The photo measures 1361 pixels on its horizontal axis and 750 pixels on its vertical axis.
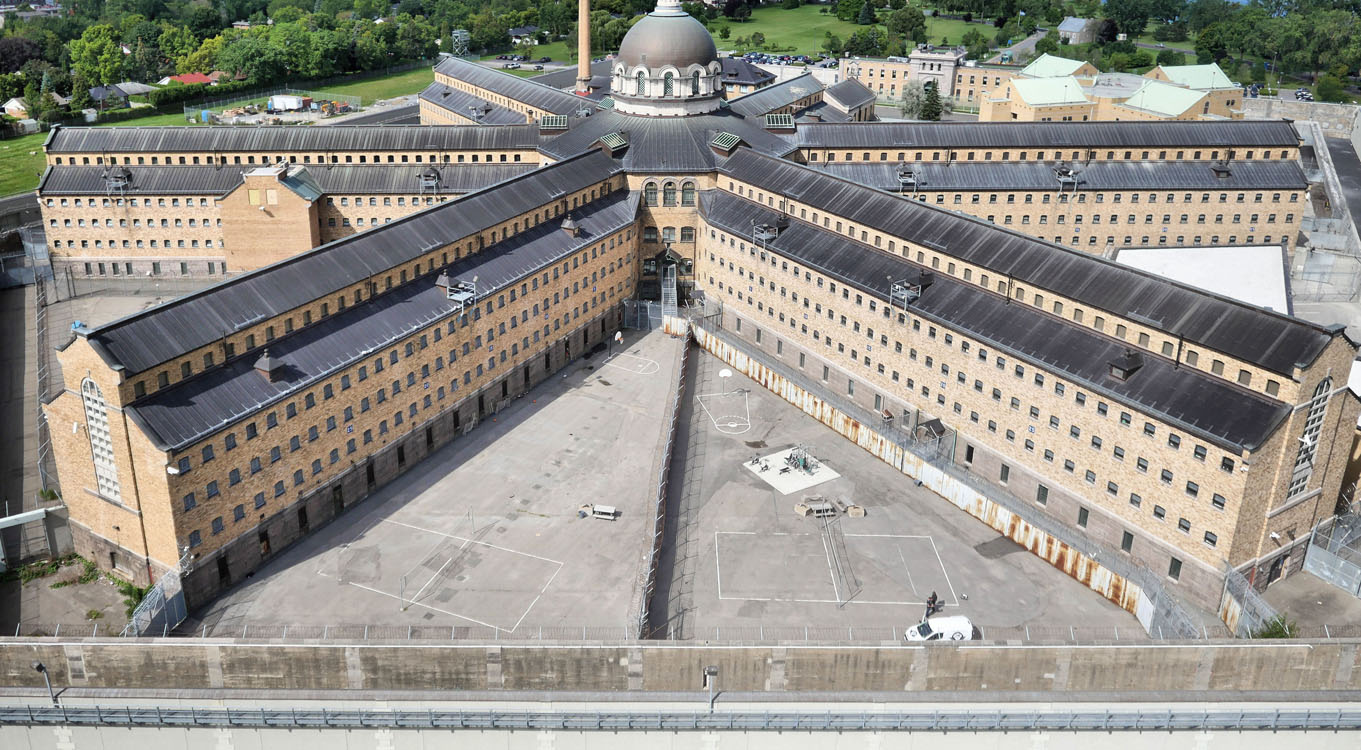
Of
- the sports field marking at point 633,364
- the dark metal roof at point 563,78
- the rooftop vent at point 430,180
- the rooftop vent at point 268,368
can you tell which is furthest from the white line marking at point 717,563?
the dark metal roof at point 563,78

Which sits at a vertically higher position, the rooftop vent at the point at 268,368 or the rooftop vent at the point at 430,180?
the rooftop vent at the point at 430,180

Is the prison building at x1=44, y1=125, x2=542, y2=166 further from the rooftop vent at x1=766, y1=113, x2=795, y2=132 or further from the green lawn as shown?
the green lawn

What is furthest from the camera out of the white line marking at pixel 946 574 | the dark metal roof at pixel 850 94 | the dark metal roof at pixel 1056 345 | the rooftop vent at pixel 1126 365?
the dark metal roof at pixel 850 94

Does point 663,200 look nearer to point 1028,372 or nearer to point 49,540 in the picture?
point 1028,372

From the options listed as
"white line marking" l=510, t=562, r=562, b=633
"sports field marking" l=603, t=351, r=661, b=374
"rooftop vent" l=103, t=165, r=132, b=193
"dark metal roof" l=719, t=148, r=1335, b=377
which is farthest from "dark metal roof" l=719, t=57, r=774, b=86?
"white line marking" l=510, t=562, r=562, b=633

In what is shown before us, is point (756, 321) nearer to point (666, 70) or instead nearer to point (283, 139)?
point (666, 70)

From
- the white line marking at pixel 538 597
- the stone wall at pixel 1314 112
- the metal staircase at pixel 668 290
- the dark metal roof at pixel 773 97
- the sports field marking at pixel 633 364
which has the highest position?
the dark metal roof at pixel 773 97

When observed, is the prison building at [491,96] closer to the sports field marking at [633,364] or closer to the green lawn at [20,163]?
the sports field marking at [633,364]
